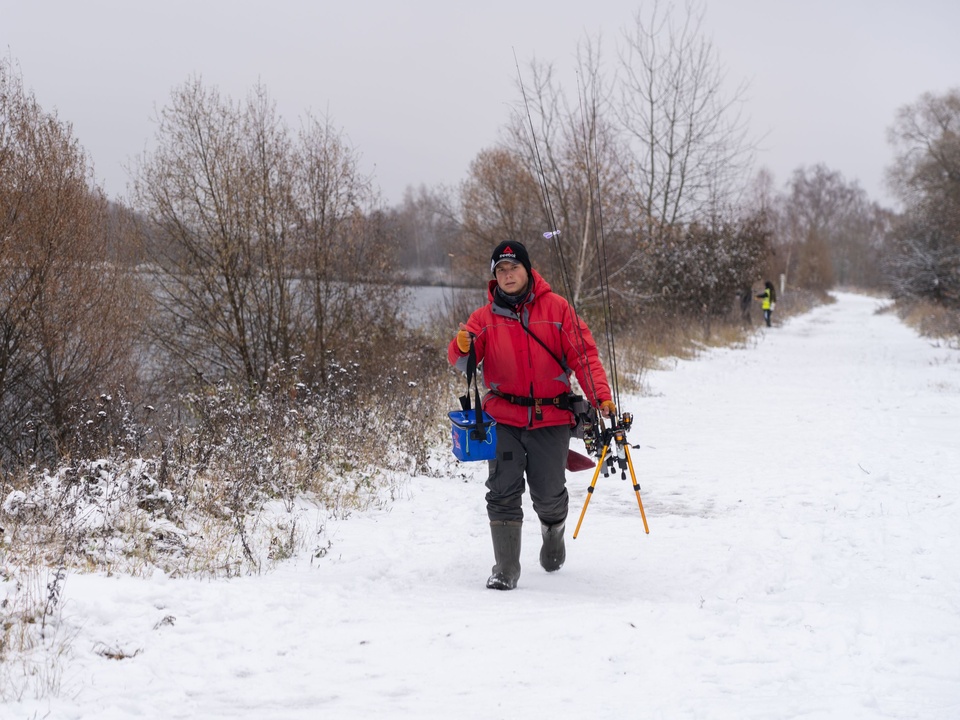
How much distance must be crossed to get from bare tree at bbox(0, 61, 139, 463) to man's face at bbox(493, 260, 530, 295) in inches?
250

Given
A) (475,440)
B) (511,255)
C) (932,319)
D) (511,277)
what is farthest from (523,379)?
(932,319)

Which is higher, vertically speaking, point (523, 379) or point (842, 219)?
point (842, 219)

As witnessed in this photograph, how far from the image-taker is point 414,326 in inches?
614

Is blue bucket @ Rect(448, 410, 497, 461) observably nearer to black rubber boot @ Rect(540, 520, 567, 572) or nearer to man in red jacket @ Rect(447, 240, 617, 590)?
man in red jacket @ Rect(447, 240, 617, 590)

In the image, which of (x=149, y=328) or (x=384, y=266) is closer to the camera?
(x=149, y=328)

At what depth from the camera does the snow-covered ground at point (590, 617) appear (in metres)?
3.00

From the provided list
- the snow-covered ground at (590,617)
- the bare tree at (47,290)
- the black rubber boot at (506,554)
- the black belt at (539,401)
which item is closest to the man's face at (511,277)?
the black belt at (539,401)

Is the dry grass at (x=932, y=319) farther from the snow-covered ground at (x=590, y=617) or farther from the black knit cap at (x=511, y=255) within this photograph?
the black knit cap at (x=511, y=255)

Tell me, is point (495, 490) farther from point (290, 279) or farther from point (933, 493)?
point (290, 279)

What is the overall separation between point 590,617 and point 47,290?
811 cm

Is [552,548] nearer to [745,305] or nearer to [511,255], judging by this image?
[511,255]

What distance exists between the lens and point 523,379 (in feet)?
14.7

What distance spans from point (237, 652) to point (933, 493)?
5767 millimetres

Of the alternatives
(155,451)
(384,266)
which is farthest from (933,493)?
(384,266)
